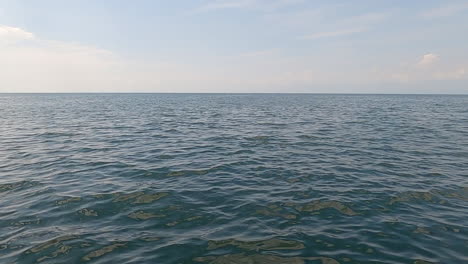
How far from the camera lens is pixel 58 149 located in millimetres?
17766

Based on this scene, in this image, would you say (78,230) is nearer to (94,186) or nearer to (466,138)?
(94,186)

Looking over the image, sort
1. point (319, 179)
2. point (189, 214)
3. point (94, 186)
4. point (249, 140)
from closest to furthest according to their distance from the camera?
point (189, 214), point (94, 186), point (319, 179), point (249, 140)

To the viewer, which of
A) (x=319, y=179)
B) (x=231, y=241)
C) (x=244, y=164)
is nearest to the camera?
(x=231, y=241)

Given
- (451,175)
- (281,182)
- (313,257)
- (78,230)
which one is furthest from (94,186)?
(451,175)

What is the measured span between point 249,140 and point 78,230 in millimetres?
14678

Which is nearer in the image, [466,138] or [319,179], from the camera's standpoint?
[319,179]

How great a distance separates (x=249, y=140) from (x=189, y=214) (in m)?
12.8

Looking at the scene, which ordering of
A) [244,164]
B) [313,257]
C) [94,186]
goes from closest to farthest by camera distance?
[313,257] < [94,186] < [244,164]

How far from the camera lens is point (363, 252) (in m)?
6.67

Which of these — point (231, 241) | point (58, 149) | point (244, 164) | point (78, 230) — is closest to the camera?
point (231, 241)

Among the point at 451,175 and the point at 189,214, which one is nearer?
the point at 189,214

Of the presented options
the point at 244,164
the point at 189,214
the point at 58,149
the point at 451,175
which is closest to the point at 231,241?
the point at 189,214

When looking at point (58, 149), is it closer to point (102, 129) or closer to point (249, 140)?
point (102, 129)

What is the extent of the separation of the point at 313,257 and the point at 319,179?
5.88m
